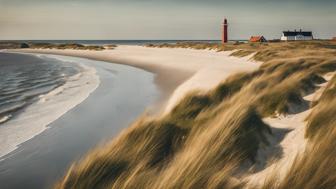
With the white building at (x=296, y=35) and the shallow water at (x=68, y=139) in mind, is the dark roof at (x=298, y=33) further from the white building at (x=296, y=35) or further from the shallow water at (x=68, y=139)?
the shallow water at (x=68, y=139)

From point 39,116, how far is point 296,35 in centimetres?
7933

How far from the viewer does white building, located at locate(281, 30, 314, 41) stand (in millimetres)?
80312

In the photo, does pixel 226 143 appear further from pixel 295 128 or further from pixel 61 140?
pixel 61 140

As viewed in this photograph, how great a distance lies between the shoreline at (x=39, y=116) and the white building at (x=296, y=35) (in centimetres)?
7232

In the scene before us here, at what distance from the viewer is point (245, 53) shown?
30844 mm

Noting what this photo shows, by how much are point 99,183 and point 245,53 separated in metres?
28.4

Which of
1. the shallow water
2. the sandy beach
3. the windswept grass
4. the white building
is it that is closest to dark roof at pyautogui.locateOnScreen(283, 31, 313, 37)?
the white building

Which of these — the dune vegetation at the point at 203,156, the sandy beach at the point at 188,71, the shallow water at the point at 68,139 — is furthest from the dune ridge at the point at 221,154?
the sandy beach at the point at 188,71

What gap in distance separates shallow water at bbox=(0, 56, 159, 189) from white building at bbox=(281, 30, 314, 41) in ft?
241

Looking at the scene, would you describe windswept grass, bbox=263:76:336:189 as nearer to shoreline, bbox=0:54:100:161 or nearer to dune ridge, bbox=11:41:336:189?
dune ridge, bbox=11:41:336:189

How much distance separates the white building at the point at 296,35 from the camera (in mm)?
80312

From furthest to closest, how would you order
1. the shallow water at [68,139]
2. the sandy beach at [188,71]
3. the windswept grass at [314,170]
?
1. the sandy beach at [188,71]
2. the shallow water at [68,139]
3. the windswept grass at [314,170]

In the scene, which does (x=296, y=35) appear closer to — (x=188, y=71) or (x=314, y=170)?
(x=188, y=71)

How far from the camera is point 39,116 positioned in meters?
9.37
